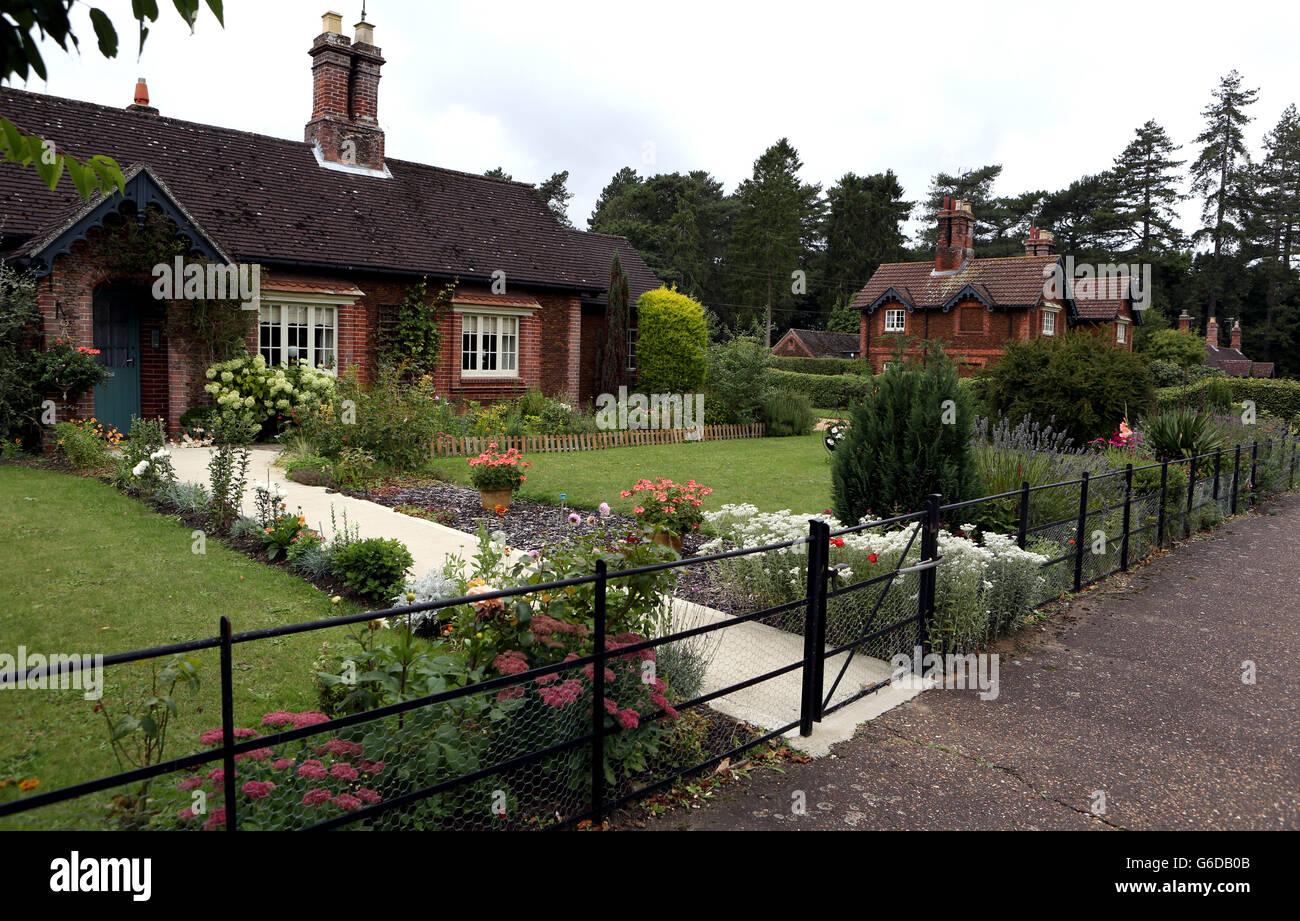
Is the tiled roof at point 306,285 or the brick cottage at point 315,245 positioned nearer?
the brick cottage at point 315,245

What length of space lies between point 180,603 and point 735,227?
193 feet

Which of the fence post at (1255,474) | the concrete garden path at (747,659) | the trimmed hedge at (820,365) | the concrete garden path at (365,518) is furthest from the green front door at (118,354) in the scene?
the trimmed hedge at (820,365)

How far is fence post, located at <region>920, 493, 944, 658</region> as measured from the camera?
5.79m

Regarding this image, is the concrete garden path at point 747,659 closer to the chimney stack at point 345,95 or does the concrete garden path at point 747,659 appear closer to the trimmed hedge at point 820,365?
the chimney stack at point 345,95

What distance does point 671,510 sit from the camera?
8.52 meters

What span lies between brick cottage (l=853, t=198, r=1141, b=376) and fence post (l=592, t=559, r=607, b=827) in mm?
35316

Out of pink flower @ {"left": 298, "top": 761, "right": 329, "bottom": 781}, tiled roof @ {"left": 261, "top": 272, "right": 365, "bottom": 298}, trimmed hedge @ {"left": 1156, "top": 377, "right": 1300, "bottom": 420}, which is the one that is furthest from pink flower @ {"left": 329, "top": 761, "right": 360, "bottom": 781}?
trimmed hedge @ {"left": 1156, "top": 377, "right": 1300, "bottom": 420}

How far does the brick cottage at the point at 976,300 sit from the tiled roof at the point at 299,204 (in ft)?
65.3

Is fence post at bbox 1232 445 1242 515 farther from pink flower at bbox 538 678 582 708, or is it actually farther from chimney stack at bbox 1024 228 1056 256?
chimney stack at bbox 1024 228 1056 256

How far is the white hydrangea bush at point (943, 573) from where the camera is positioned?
635 cm

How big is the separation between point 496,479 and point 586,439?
23.9 feet

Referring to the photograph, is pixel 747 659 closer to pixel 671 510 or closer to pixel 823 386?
pixel 671 510
